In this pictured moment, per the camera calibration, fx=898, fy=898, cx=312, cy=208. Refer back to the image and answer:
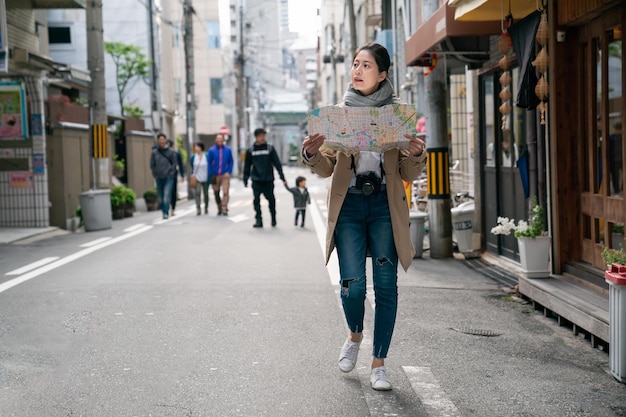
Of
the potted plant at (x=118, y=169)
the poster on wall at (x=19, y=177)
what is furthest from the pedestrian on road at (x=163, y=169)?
the potted plant at (x=118, y=169)

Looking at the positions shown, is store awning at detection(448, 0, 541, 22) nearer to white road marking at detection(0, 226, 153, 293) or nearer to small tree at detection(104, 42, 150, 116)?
white road marking at detection(0, 226, 153, 293)

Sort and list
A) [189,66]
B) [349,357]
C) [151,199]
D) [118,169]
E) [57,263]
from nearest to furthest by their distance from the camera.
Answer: [349,357] < [57,263] < [151,199] < [118,169] < [189,66]

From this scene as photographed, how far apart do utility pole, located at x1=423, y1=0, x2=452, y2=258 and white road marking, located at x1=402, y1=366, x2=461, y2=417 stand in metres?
6.75

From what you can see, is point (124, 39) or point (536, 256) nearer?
point (536, 256)

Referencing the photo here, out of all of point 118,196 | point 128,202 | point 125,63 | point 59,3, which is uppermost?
point 125,63

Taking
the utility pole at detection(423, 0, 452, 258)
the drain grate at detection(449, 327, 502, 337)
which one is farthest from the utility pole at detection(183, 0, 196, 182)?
the drain grate at detection(449, 327, 502, 337)

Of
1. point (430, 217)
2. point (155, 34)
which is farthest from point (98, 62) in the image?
point (155, 34)

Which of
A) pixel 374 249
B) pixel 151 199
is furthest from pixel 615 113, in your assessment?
pixel 151 199

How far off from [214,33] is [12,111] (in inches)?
2198

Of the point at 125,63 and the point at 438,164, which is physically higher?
the point at 125,63

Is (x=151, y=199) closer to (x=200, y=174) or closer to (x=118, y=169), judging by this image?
(x=118, y=169)

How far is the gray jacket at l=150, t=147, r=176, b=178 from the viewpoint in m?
21.2

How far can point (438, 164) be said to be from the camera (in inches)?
499

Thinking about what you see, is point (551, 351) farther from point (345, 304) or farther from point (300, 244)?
point (300, 244)
